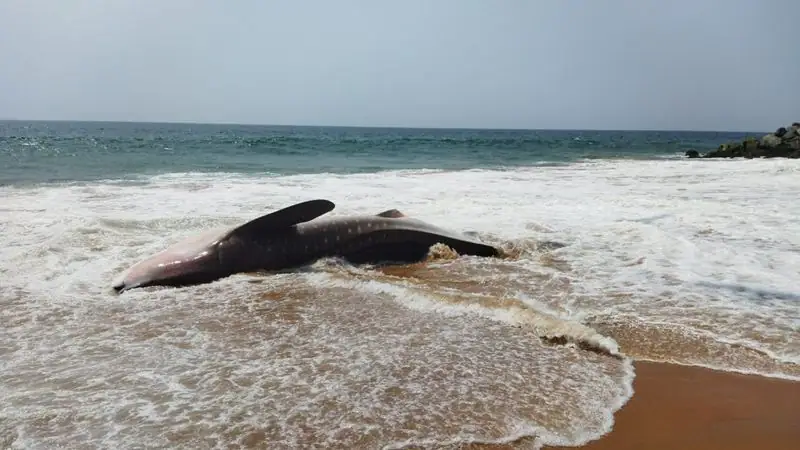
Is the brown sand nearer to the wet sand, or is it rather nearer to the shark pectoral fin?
the wet sand

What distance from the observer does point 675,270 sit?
6.97 metres

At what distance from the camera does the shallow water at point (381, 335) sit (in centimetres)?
343

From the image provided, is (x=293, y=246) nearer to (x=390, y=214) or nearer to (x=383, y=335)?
(x=390, y=214)

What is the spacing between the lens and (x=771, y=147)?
118 feet

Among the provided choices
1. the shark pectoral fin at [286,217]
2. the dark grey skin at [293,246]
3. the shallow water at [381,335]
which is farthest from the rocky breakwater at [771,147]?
the shark pectoral fin at [286,217]

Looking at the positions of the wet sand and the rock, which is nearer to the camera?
the wet sand

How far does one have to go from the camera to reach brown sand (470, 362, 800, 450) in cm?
330

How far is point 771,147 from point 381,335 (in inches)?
1508

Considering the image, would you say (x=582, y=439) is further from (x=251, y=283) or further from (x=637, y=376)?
(x=251, y=283)

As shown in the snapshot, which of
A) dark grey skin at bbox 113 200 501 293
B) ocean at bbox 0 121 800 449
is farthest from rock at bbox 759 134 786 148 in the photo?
dark grey skin at bbox 113 200 501 293

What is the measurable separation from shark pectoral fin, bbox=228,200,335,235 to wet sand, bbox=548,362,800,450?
3680 millimetres

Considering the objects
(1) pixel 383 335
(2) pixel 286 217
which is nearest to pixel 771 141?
(2) pixel 286 217

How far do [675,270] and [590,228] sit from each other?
2705 millimetres

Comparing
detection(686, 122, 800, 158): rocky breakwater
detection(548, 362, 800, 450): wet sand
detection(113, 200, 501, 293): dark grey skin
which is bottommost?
detection(548, 362, 800, 450): wet sand
